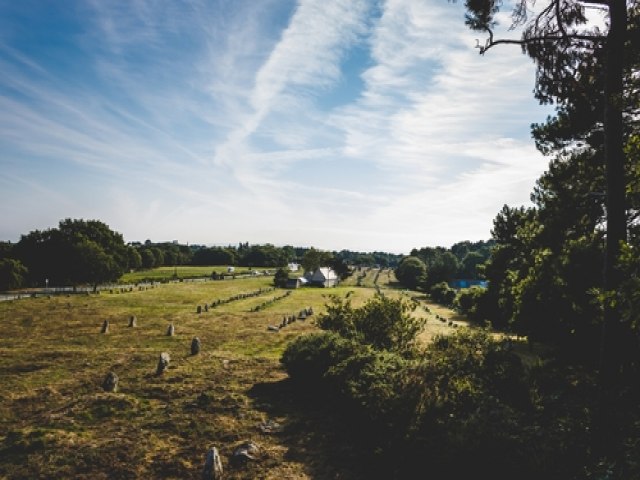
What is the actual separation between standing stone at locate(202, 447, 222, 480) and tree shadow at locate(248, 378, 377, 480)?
1.88 m

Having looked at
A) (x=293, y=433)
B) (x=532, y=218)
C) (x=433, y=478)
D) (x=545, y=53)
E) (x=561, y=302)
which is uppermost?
(x=545, y=53)

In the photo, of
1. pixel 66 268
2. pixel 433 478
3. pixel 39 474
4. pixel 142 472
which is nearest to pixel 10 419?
pixel 39 474

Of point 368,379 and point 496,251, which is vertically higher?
point 496,251

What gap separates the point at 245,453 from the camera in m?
10.2

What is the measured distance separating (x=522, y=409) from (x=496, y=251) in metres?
31.9

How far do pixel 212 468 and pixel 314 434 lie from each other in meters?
3.45

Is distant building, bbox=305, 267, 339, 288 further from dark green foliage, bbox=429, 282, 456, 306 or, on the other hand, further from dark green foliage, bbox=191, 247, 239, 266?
dark green foliage, bbox=191, 247, 239, 266

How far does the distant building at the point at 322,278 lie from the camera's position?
3393 inches

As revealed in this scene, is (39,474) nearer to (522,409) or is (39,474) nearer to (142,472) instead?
(142,472)

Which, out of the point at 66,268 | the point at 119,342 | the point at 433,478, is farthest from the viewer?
the point at 66,268

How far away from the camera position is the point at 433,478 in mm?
7395

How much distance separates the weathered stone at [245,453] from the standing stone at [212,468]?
77cm

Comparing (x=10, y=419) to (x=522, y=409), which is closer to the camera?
(x=522, y=409)

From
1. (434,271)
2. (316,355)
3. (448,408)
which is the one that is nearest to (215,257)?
(434,271)
